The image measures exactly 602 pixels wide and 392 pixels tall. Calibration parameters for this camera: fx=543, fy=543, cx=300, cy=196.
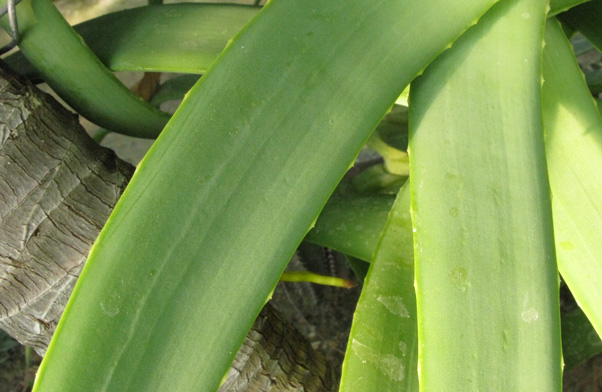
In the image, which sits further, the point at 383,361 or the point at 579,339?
the point at 579,339

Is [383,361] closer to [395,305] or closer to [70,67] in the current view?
[395,305]

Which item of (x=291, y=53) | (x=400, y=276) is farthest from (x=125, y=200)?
(x=400, y=276)

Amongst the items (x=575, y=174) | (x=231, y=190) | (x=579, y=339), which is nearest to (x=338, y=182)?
(x=231, y=190)

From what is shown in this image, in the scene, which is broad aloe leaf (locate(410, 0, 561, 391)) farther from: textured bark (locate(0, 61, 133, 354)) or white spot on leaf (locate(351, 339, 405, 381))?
textured bark (locate(0, 61, 133, 354))

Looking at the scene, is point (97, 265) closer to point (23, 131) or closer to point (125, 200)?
point (125, 200)

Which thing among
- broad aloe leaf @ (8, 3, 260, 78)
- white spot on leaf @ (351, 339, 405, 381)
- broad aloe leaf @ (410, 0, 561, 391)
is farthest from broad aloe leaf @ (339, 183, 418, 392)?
broad aloe leaf @ (8, 3, 260, 78)
